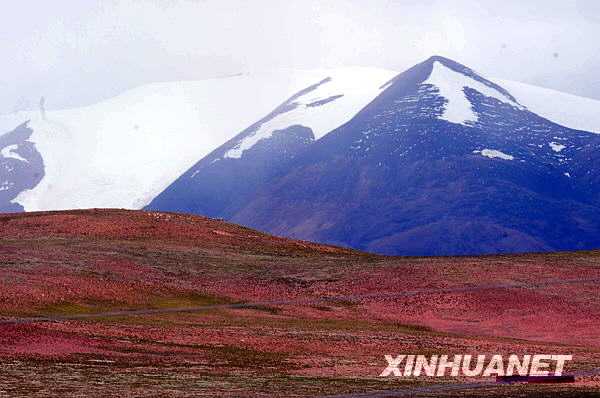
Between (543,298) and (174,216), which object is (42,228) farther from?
(543,298)

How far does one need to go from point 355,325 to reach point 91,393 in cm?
3933

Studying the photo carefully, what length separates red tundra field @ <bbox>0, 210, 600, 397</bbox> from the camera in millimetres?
44750

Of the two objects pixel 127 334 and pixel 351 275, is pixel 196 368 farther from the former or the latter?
pixel 351 275

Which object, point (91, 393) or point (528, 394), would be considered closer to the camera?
point (91, 393)

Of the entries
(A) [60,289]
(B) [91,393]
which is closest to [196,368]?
(B) [91,393]

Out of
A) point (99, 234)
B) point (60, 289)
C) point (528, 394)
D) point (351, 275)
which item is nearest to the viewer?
point (528, 394)

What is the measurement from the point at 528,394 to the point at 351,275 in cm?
5074

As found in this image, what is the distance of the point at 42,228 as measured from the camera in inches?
4235

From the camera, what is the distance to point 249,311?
79125mm

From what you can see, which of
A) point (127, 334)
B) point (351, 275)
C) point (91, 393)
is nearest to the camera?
point (91, 393)

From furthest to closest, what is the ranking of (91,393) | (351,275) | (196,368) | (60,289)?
(351,275) < (60,289) < (196,368) < (91,393)

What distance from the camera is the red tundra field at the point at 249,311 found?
147ft

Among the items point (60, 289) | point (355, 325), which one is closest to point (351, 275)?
point (355, 325)

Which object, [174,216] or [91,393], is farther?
[174,216]
